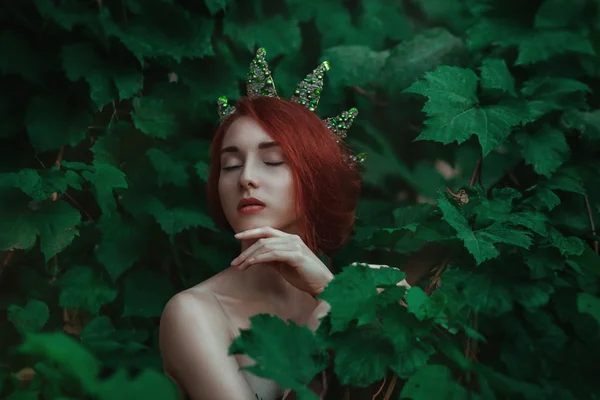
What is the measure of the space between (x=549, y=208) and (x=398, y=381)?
51 cm

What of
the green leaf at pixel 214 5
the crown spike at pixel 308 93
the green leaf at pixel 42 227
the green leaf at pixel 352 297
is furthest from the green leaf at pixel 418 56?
the green leaf at pixel 42 227

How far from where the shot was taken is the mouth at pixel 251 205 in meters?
1.40

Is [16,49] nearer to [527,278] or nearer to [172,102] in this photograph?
[172,102]

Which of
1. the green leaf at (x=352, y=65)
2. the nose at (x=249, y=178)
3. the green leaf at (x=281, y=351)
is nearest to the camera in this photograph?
the green leaf at (x=281, y=351)

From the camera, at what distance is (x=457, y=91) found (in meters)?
1.48

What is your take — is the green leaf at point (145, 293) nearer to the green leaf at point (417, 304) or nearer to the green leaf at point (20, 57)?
the green leaf at point (20, 57)

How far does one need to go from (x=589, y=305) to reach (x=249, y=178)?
74 cm

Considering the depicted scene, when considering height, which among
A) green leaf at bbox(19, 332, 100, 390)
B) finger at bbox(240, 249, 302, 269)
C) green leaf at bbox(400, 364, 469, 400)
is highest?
green leaf at bbox(19, 332, 100, 390)

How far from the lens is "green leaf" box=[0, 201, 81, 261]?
1443 millimetres

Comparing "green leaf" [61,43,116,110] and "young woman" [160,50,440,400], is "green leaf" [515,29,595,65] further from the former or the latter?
"green leaf" [61,43,116,110]

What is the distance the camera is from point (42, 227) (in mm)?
1472

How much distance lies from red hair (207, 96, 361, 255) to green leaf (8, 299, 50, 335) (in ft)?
1.54

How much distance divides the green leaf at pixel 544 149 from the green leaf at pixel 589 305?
11.9 inches

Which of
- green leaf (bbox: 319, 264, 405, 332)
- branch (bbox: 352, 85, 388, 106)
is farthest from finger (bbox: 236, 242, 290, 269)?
branch (bbox: 352, 85, 388, 106)
